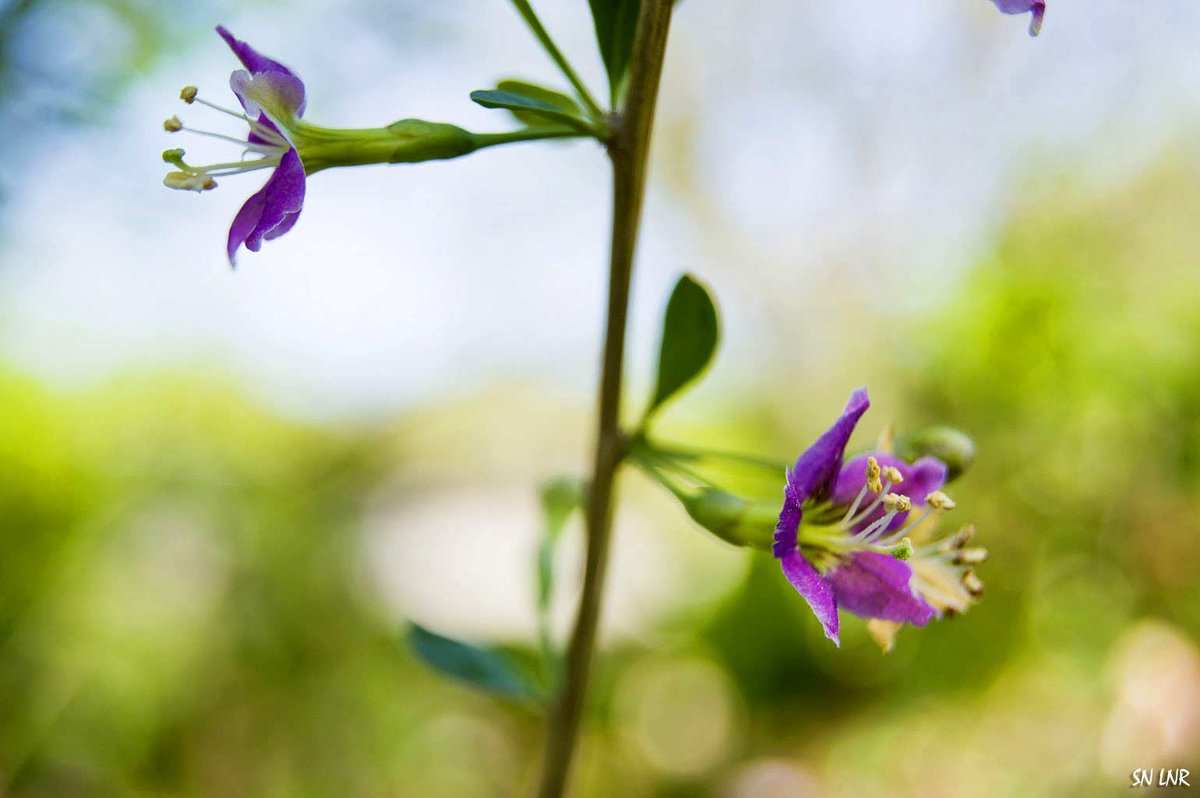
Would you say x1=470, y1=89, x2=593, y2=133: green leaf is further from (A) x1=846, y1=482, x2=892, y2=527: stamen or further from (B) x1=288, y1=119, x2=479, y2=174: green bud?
(A) x1=846, y1=482, x2=892, y2=527: stamen

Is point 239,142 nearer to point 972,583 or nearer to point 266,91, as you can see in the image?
point 266,91

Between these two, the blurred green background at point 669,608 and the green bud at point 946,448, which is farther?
the blurred green background at point 669,608

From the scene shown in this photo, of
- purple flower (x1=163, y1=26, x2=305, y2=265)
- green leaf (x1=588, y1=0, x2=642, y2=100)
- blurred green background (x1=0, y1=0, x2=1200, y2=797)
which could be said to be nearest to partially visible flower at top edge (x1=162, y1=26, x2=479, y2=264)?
purple flower (x1=163, y1=26, x2=305, y2=265)

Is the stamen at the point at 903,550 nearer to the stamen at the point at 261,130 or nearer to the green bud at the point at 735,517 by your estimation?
the green bud at the point at 735,517

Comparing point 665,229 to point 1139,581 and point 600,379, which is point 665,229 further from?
point 600,379

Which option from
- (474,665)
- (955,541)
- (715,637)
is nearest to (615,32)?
(955,541)

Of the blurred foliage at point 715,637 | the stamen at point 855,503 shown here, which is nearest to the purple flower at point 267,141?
the stamen at point 855,503

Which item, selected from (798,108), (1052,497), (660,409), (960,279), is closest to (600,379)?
(660,409)
